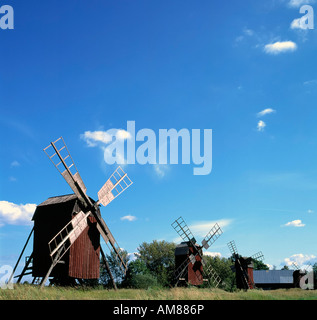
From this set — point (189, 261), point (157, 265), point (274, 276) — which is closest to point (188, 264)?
point (189, 261)

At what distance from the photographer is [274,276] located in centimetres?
A: 6284

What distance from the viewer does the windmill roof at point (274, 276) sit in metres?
60.2

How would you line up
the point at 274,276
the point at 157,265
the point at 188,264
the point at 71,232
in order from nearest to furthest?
the point at 71,232, the point at 188,264, the point at 157,265, the point at 274,276

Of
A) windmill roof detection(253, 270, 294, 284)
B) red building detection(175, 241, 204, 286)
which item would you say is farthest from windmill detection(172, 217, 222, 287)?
windmill roof detection(253, 270, 294, 284)

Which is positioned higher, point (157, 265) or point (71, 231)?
point (71, 231)

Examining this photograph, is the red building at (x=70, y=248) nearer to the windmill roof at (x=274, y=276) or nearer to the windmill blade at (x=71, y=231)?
the windmill blade at (x=71, y=231)

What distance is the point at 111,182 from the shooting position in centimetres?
2753

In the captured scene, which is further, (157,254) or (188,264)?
(157,254)

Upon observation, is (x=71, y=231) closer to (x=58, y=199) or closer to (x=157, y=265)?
(x=58, y=199)

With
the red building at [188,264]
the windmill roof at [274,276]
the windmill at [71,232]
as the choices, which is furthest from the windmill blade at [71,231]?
the windmill roof at [274,276]

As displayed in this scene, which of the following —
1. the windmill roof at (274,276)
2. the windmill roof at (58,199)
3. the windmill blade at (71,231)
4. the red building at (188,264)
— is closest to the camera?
the windmill blade at (71,231)

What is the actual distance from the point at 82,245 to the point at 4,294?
354 inches

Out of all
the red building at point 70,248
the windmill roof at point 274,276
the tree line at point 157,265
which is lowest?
the windmill roof at point 274,276
